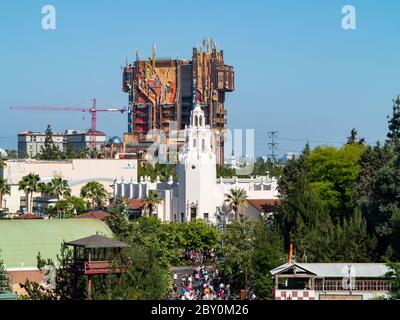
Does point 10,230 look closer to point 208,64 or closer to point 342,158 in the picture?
point 342,158

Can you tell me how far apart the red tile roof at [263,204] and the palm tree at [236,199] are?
1309 millimetres

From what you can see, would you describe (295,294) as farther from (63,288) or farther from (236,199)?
(236,199)

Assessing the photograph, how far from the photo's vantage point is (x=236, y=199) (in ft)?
273

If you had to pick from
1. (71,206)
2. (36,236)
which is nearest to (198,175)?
(71,206)

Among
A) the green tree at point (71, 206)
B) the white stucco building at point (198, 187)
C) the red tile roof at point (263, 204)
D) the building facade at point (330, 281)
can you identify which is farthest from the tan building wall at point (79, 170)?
the building facade at point (330, 281)

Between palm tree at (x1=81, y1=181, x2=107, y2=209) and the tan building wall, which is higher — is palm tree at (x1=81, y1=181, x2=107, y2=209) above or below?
below

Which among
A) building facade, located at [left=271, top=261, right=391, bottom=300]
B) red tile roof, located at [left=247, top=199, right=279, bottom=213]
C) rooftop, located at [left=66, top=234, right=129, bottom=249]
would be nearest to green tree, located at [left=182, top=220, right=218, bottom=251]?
red tile roof, located at [left=247, top=199, right=279, bottom=213]

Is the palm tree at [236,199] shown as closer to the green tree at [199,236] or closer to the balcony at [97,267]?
the green tree at [199,236]

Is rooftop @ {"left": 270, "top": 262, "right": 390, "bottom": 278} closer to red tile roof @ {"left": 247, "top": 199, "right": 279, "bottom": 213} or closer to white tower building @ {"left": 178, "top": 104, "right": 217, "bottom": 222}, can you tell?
red tile roof @ {"left": 247, "top": 199, "right": 279, "bottom": 213}

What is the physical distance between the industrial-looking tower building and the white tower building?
94351 millimetres

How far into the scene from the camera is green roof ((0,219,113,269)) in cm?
4694

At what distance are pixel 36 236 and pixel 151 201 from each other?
37047 millimetres
